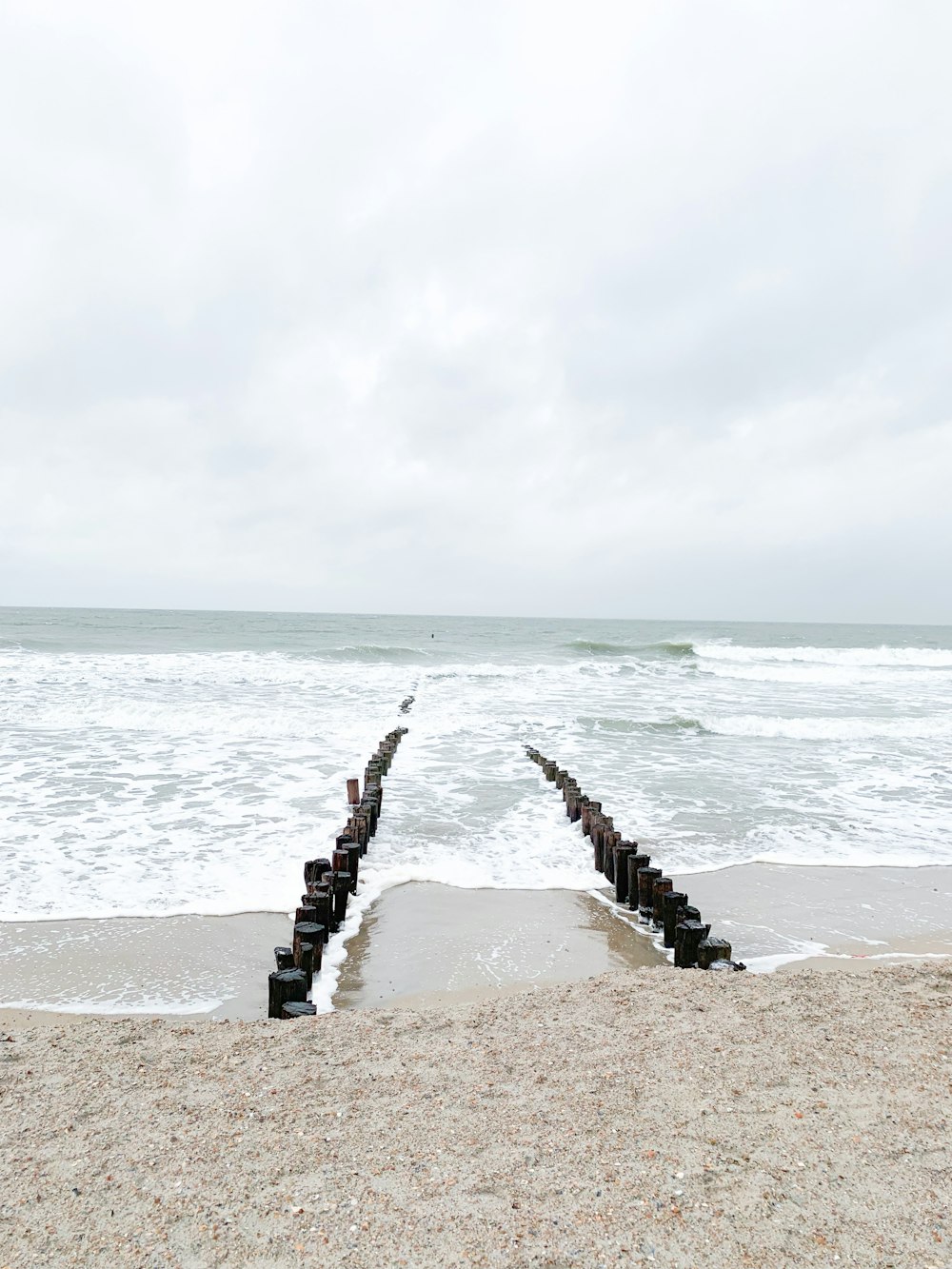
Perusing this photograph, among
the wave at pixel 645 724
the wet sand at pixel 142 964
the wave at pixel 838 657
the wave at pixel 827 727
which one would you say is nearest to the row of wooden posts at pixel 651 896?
the wet sand at pixel 142 964

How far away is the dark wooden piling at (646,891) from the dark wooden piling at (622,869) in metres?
0.35

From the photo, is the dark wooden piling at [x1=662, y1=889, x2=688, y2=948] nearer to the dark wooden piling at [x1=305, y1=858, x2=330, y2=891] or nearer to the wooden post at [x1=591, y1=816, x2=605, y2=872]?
the wooden post at [x1=591, y1=816, x2=605, y2=872]

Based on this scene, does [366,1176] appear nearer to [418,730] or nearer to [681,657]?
[418,730]

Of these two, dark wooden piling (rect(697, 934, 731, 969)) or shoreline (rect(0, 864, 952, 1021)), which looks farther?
dark wooden piling (rect(697, 934, 731, 969))

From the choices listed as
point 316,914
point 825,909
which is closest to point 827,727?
point 825,909

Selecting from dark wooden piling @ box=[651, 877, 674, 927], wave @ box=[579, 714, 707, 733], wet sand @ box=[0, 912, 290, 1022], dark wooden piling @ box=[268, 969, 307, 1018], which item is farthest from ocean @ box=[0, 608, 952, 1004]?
dark wooden piling @ box=[268, 969, 307, 1018]

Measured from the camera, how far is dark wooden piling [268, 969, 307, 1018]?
409cm

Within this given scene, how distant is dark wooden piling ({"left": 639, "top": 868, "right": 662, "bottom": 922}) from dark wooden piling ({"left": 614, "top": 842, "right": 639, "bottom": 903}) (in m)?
0.35

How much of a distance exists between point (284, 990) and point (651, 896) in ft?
10.5

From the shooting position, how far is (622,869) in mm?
6520

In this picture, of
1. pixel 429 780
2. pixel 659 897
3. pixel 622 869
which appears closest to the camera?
pixel 659 897

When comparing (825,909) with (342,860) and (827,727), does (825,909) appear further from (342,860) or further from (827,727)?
(827,727)

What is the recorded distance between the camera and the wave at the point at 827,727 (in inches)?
614

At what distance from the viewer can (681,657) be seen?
41000 millimetres
